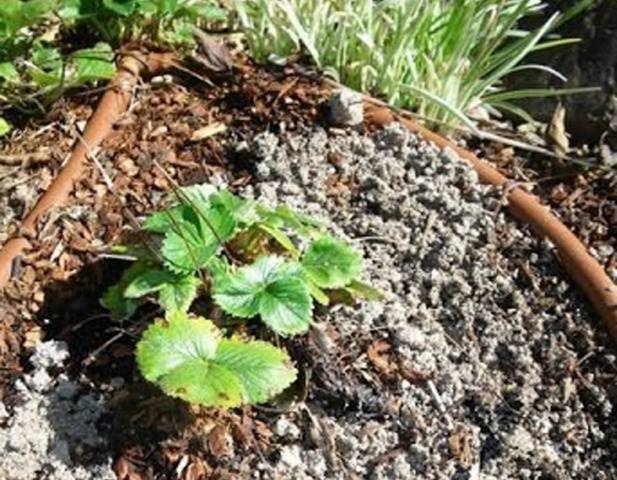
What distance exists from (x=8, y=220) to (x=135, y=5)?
0.52 metres

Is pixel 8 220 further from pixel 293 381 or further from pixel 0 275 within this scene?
pixel 293 381

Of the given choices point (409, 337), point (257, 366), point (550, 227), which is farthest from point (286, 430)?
point (550, 227)

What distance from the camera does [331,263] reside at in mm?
2129

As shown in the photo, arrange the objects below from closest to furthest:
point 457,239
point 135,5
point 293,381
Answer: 1. point 293,381
2. point 457,239
3. point 135,5

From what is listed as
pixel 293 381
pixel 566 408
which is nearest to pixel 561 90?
pixel 566 408

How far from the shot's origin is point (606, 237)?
2.47 m

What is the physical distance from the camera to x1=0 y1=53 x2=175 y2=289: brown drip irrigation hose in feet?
7.61

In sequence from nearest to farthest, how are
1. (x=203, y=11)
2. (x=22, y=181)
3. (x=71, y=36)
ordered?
(x=22, y=181), (x=203, y=11), (x=71, y=36)

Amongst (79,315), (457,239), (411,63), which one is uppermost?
(411,63)

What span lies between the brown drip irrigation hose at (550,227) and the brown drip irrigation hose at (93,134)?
1.65 ft

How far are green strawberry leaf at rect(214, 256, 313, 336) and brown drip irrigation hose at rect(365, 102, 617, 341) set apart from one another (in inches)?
22.8

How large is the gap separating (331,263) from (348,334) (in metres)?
0.17

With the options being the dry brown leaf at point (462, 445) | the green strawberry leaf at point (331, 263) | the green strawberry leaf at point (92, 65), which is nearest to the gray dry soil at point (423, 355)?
the dry brown leaf at point (462, 445)

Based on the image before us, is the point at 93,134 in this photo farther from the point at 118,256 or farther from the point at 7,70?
the point at 118,256
